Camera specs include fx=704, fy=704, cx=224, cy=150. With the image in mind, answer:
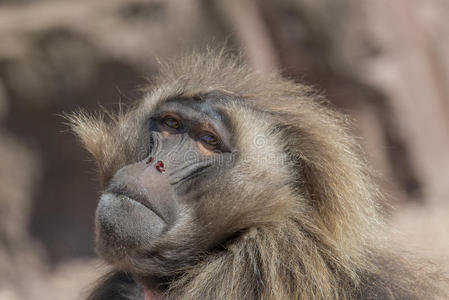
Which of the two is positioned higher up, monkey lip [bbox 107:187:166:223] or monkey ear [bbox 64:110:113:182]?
monkey ear [bbox 64:110:113:182]

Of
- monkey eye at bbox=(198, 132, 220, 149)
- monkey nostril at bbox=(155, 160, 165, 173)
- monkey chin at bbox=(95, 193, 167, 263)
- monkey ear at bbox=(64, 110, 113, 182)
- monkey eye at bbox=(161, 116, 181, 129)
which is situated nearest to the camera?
monkey chin at bbox=(95, 193, 167, 263)

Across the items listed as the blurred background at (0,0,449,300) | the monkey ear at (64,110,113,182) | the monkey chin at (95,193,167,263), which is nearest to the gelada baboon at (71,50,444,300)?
the monkey chin at (95,193,167,263)

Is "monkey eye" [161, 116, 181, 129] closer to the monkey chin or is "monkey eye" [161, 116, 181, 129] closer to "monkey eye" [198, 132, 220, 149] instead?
"monkey eye" [198, 132, 220, 149]

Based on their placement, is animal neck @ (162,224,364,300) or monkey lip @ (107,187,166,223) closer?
animal neck @ (162,224,364,300)

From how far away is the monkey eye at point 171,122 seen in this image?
10.7ft

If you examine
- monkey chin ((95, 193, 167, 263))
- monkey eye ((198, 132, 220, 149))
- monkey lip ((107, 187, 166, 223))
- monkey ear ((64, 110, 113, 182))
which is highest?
monkey eye ((198, 132, 220, 149))

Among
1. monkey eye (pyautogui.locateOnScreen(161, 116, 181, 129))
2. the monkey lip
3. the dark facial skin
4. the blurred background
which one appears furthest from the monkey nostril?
the blurred background

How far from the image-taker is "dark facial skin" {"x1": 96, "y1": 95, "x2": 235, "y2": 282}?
115 inches

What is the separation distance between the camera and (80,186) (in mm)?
7602

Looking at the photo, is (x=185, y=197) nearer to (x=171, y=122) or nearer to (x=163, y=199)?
(x=163, y=199)

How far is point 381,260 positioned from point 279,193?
1.93 ft

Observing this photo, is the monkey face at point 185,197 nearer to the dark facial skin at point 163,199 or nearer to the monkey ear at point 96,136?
the dark facial skin at point 163,199

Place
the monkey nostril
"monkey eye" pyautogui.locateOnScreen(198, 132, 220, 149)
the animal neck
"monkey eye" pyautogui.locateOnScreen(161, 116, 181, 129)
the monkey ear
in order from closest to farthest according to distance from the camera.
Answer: the animal neck < the monkey nostril < "monkey eye" pyautogui.locateOnScreen(198, 132, 220, 149) < "monkey eye" pyautogui.locateOnScreen(161, 116, 181, 129) < the monkey ear

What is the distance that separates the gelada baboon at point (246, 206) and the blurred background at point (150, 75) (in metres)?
3.50
